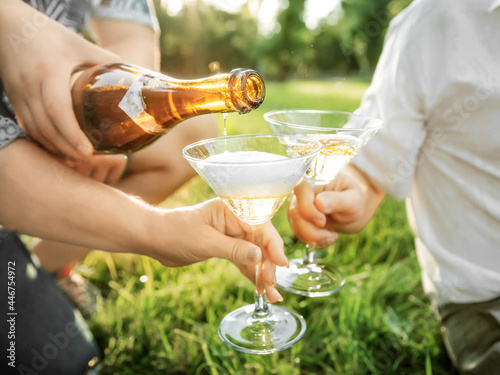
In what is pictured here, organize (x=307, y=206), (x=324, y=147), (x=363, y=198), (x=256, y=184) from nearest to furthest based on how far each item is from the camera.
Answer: (x=256, y=184)
(x=324, y=147)
(x=307, y=206)
(x=363, y=198)

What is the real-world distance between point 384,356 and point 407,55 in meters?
1.11

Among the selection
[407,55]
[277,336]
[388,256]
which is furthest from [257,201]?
[388,256]

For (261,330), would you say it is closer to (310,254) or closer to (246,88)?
(310,254)

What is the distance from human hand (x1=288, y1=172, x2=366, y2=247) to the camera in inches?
54.1

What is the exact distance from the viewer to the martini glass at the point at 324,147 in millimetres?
1237

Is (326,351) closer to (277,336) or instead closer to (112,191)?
(277,336)

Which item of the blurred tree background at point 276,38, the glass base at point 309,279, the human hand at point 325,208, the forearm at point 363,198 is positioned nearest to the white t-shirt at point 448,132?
the forearm at point 363,198

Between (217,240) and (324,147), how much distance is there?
418 millimetres

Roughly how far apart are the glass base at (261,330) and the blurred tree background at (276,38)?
6269 millimetres

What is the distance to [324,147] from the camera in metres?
1.23

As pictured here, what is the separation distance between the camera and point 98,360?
1680 mm

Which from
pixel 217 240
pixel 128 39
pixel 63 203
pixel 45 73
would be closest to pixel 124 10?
pixel 128 39

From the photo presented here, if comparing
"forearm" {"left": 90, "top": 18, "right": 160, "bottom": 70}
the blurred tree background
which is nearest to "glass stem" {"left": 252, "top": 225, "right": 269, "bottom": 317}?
"forearm" {"left": 90, "top": 18, "right": 160, "bottom": 70}

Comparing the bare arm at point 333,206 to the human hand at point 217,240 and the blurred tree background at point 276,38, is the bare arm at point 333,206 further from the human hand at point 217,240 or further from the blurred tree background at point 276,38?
the blurred tree background at point 276,38
